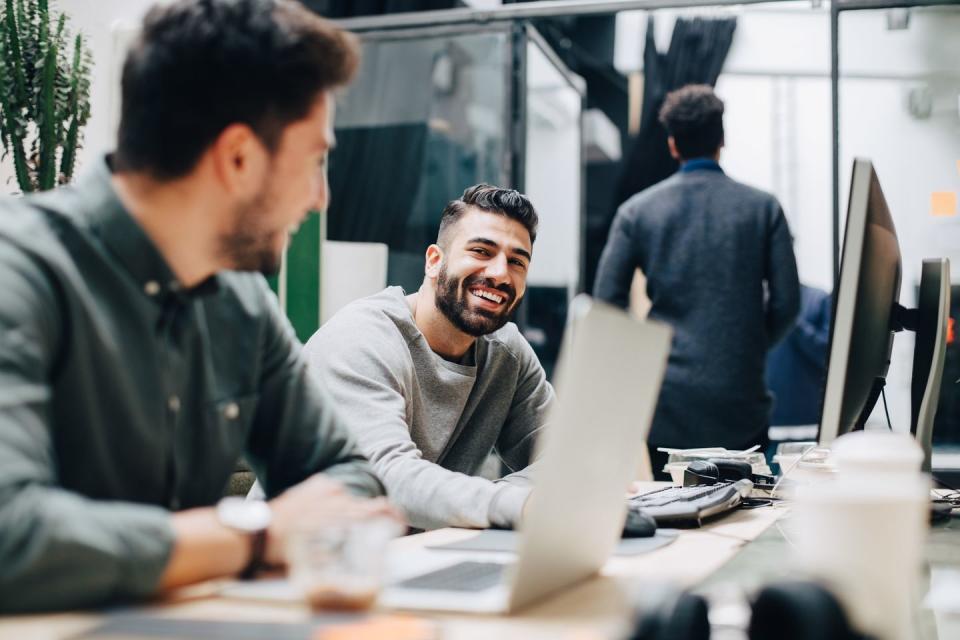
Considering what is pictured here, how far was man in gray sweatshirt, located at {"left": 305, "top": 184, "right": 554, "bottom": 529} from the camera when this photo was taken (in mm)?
1818

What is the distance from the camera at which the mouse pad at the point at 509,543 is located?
1283 mm

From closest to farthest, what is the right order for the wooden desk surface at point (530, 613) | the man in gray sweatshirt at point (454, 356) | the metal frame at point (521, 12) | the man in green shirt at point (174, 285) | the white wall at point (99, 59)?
the wooden desk surface at point (530, 613) < the man in green shirt at point (174, 285) < the man in gray sweatshirt at point (454, 356) < the white wall at point (99, 59) < the metal frame at point (521, 12)

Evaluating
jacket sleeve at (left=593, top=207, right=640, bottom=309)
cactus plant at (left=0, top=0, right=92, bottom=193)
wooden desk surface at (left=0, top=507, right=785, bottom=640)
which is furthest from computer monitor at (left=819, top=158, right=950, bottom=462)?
cactus plant at (left=0, top=0, right=92, bottom=193)

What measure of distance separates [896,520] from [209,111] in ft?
2.63

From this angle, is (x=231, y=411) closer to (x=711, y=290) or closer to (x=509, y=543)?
(x=509, y=543)

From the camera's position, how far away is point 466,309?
2.09 meters

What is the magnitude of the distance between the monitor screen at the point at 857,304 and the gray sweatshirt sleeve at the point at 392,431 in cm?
44

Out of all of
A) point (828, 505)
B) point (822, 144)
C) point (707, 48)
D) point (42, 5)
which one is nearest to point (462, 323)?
point (828, 505)

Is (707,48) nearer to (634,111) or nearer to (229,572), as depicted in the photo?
(634,111)

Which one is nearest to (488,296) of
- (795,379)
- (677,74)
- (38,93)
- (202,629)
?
(202,629)

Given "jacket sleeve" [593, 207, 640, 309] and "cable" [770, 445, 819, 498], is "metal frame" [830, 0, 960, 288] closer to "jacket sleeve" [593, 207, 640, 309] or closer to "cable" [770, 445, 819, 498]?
"jacket sleeve" [593, 207, 640, 309]

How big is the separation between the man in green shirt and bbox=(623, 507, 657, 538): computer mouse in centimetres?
35

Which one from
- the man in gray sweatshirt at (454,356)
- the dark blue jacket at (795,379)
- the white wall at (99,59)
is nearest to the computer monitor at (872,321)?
the man in gray sweatshirt at (454,356)

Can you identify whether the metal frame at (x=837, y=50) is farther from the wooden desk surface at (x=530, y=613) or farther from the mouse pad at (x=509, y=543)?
the wooden desk surface at (x=530, y=613)
